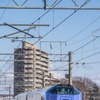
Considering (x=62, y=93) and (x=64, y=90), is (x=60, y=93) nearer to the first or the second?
(x=62, y=93)

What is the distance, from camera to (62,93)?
2830cm

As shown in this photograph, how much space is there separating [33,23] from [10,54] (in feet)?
47.0

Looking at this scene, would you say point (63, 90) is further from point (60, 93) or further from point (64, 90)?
point (60, 93)

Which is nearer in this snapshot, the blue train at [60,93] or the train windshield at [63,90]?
the blue train at [60,93]

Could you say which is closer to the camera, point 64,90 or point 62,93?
point 62,93

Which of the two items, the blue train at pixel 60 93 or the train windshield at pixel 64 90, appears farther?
the train windshield at pixel 64 90

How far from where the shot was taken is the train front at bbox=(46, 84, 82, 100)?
92.1 feet

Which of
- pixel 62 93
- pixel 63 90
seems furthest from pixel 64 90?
pixel 62 93

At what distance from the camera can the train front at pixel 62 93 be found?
28.1 m

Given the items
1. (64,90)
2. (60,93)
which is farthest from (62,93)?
(64,90)

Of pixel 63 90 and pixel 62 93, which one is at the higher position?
pixel 63 90

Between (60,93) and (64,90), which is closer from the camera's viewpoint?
(60,93)

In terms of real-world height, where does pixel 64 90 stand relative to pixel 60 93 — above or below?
above

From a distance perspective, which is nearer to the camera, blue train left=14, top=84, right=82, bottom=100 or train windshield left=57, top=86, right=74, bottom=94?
blue train left=14, top=84, right=82, bottom=100
